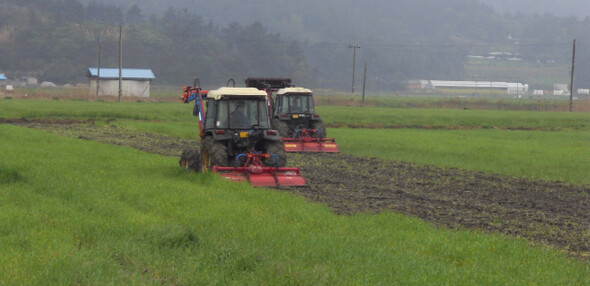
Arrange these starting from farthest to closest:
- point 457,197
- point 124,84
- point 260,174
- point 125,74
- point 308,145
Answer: point 125,74
point 124,84
point 308,145
point 260,174
point 457,197

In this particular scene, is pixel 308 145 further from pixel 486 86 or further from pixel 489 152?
pixel 486 86

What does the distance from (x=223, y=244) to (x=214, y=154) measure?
831 cm

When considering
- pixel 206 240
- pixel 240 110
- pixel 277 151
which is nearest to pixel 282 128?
pixel 240 110

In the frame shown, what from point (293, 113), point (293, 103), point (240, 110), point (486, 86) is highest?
point (486, 86)

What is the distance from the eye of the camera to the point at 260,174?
17.7m

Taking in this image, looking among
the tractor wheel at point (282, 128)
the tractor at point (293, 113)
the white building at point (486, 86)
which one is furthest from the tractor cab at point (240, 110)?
the white building at point (486, 86)

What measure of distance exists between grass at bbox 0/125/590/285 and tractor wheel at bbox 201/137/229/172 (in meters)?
2.81

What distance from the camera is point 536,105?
9294 centimetres

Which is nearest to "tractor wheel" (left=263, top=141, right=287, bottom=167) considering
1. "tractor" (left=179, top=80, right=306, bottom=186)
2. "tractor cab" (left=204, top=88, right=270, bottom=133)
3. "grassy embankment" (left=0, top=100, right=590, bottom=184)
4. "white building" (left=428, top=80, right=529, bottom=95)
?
"tractor" (left=179, top=80, right=306, bottom=186)

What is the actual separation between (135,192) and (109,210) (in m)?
1.88

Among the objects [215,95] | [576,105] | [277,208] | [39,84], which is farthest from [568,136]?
[39,84]

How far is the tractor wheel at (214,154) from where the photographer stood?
18.3 meters

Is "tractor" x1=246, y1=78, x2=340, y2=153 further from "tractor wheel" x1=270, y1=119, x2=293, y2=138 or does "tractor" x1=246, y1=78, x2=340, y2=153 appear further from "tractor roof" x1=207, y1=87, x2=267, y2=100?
"tractor roof" x1=207, y1=87, x2=267, y2=100

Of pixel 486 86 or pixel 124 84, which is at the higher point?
pixel 486 86
